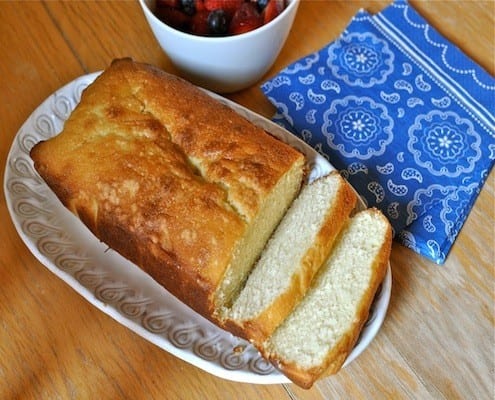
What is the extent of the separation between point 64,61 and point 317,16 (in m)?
0.69

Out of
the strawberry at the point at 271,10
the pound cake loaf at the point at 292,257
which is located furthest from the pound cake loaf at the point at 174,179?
the strawberry at the point at 271,10

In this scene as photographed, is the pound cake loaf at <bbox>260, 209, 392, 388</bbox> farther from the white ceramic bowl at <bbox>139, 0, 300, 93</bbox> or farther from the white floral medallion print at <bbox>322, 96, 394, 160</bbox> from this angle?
the white ceramic bowl at <bbox>139, 0, 300, 93</bbox>

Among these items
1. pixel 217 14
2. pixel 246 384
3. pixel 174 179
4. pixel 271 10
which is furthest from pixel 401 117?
pixel 246 384

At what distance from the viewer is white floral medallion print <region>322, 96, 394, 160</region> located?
1.50 metres

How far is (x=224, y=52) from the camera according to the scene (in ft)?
4.71

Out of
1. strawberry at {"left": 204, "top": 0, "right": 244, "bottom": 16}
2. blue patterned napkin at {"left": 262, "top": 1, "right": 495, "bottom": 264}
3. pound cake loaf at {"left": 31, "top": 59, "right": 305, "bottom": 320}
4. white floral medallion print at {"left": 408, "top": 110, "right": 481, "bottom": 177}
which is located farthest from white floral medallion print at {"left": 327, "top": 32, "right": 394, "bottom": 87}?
pound cake loaf at {"left": 31, "top": 59, "right": 305, "bottom": 320}

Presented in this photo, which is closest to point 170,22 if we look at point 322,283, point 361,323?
point 322,283

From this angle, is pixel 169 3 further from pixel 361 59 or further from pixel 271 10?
pixel 361 59

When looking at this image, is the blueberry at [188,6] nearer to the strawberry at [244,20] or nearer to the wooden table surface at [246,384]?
the strawberry at [244,20]

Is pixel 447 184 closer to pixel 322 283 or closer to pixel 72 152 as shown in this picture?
pixel 322 283

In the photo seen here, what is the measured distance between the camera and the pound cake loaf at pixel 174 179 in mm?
1199

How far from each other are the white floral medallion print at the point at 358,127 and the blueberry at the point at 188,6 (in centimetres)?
41

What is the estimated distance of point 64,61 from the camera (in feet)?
5.49

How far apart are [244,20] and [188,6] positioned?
0.15 meters
